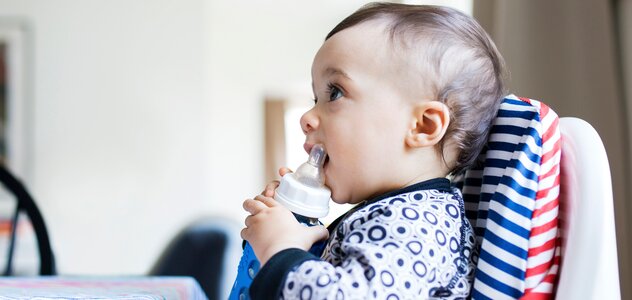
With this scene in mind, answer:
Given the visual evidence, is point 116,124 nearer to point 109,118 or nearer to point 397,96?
point 109,118

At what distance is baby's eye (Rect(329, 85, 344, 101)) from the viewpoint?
0.76 meters

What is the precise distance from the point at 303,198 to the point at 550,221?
0.84 ft

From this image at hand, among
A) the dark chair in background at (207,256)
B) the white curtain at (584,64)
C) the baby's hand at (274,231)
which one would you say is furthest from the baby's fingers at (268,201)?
the dark chair in background at (207,256)

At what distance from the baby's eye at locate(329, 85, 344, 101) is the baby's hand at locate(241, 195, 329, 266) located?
134 millimetres

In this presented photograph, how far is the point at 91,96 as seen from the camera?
3.89m

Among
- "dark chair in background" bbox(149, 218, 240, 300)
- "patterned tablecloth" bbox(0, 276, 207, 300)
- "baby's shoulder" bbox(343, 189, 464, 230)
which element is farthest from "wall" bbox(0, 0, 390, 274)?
"baby's shoulder" bbox(343, 189, 464, 230)

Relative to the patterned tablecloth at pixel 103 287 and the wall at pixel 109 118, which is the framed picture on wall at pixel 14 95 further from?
the patterned tablecloth at pixel 103 287

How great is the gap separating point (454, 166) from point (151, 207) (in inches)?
131

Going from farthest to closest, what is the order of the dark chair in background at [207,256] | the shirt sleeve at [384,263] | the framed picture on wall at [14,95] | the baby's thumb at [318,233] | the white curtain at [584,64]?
the framed picture on wall at [14,95] → the dark chair in background at [207,256] → the white curtain at [584,64] → the baby's thumb at [318,233] → the shirt sleeve at [384,263]

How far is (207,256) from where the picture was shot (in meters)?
2.31

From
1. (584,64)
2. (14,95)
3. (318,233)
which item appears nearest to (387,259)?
(318,233)

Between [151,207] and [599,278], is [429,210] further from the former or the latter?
[151,207]

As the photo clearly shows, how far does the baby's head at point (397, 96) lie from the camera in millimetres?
743

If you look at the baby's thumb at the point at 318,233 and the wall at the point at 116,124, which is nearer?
the baby's thumb at the point at 318,233
